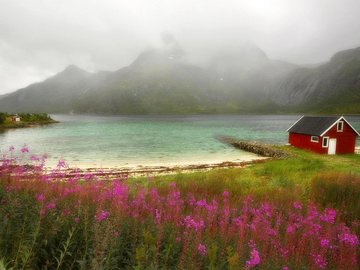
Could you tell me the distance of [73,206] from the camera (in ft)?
18.8

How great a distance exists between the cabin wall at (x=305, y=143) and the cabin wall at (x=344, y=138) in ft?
6.21

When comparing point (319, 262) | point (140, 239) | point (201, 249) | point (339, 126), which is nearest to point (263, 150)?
point (339, 126)

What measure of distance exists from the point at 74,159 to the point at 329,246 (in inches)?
1490

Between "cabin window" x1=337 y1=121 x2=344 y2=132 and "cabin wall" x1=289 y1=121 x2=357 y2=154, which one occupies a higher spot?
"cabin window" x1=337 y1=121 x2=344 y2=132

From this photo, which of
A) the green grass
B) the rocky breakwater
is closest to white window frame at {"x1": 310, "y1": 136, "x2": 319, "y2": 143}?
the rocky breakwater

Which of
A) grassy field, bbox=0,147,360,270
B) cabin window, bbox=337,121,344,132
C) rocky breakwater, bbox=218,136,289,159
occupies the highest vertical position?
grassy field, bbox=0,147,360,270

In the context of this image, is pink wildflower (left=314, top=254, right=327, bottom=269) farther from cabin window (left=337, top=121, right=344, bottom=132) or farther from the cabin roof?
cabin window (left=337, top=121, right=344, bottom=132)

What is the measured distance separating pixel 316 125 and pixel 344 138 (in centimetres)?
390

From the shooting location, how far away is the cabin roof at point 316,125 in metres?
38.6

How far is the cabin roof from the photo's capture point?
127ft

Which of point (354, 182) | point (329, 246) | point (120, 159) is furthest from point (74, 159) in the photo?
point (329, 246)

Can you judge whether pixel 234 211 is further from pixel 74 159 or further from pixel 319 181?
pixel 74 159

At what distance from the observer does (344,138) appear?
39.6m

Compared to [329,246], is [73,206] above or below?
above
